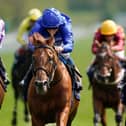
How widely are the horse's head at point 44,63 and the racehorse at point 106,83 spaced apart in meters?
3.89

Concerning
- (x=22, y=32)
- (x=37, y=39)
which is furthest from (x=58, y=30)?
(x=22, y=32)

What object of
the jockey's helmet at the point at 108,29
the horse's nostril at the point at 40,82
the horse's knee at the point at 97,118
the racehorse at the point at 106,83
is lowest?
the horse's knee at the point at 97,118

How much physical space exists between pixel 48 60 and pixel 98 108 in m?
4.29

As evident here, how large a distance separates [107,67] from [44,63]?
426cm

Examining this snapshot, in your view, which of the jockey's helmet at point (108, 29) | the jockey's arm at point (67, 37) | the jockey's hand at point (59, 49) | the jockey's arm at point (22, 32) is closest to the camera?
the jockey's hand at point (59, 49)

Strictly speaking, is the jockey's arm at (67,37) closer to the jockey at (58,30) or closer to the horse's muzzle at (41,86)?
the jockey at (58,30)

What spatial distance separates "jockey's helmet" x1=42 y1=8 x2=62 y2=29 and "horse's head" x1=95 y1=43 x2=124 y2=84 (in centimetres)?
316

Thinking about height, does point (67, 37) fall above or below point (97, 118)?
above

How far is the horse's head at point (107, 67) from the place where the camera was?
13.5 m

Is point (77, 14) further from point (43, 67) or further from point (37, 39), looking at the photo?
point (43, 67)

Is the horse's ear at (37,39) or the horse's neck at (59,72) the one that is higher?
the horse's ear at (37,39)

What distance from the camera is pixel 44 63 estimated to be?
30.7ft

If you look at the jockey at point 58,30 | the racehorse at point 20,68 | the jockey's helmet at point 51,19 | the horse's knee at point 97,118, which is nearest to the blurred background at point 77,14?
the racehorse at point 20,68

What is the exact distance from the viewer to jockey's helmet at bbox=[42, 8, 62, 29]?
10.3 m
